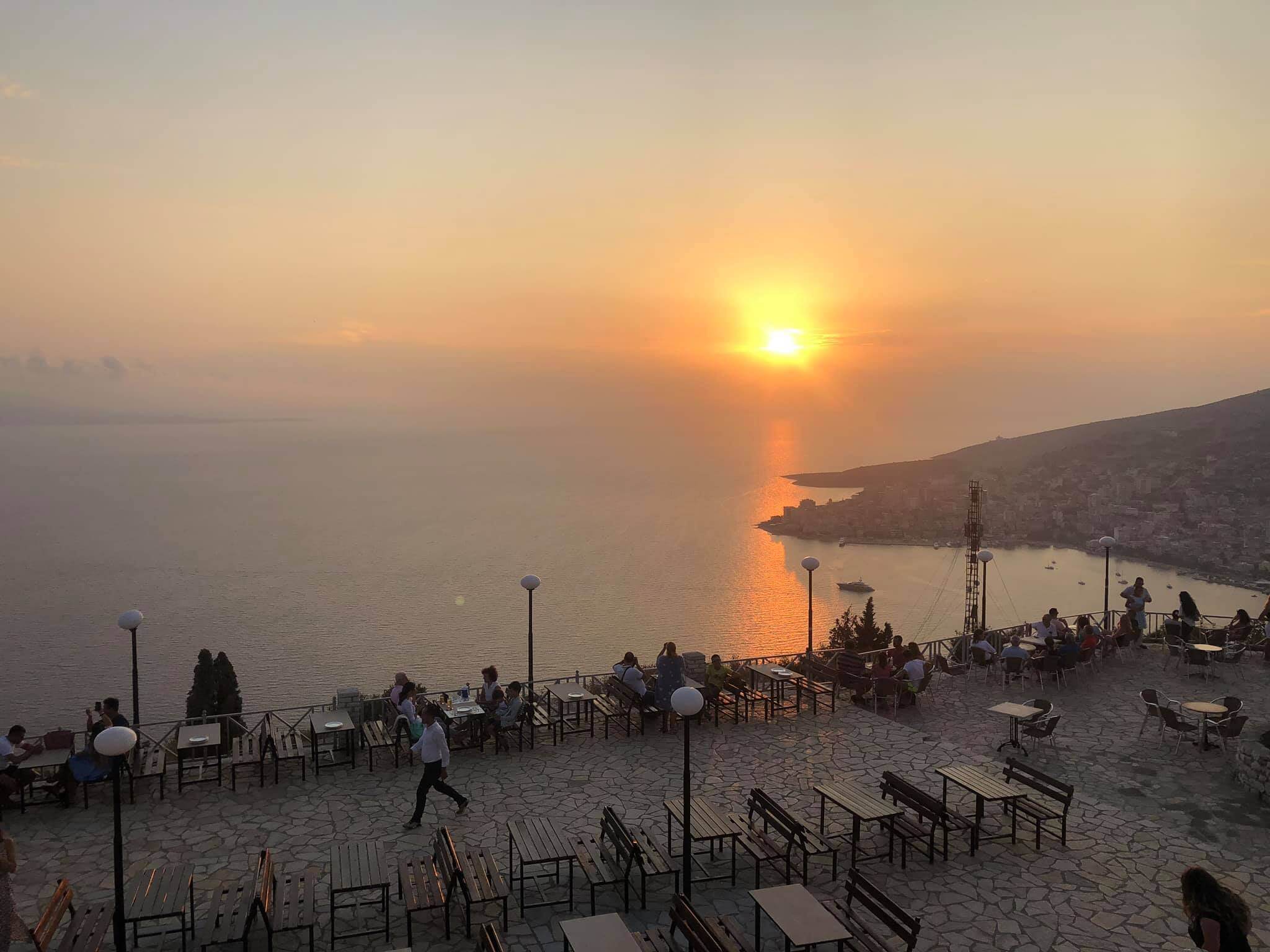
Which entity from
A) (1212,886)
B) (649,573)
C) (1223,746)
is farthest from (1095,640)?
(649,573)

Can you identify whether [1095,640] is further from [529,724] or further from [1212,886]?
[1212,886]

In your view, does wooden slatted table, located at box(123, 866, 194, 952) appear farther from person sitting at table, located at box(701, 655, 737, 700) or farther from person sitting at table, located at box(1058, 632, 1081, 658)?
person sitting at table, located at box(1058, 632, 1081, 658)

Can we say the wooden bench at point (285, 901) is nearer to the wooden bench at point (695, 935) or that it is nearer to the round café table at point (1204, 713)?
the wooden bench at point (695, 935)

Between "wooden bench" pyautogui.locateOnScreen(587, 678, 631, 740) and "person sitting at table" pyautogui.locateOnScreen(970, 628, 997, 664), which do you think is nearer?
"wooden bench" pyautogui.locateOnScreen(587, 678, 631, 740)

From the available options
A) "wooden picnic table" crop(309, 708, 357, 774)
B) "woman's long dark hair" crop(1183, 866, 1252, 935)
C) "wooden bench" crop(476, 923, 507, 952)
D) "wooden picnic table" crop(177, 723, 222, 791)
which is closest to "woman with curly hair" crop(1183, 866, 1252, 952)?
"woman's long dark hair" crop(1183, 866, 1252, 935)

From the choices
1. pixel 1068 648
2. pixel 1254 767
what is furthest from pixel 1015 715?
pixel 1068 648

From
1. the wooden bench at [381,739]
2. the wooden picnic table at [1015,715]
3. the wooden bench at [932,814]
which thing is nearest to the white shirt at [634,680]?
the wooden bench at [381,739]
